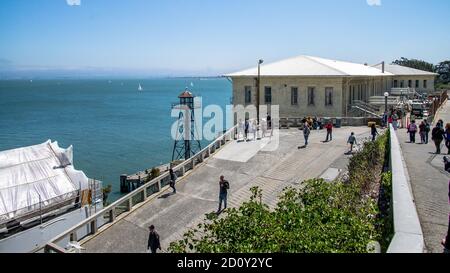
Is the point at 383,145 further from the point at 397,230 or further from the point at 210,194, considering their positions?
the point at 397,230

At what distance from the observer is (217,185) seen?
19547mm

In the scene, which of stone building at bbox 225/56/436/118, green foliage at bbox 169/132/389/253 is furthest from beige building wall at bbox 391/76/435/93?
green foliage at bbox 169/132/389/253

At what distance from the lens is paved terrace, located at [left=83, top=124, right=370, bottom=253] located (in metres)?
15.2

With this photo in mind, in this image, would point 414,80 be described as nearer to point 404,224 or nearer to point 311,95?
point 311,95

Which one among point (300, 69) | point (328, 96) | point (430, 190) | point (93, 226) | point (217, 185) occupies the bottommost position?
point (93, 226)

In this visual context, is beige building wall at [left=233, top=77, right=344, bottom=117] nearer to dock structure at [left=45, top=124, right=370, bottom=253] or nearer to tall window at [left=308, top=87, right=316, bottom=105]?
tall window at [left=308, top=87, right=316, bottom=105]

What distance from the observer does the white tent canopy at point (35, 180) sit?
71.8 feet

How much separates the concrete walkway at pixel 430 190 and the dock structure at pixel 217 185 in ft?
13.4

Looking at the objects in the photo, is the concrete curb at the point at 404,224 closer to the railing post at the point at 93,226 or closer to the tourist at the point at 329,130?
the railing post at the point at 93,226

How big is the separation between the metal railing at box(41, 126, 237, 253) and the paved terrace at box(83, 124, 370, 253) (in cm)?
35

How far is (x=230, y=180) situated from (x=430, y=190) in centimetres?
1018

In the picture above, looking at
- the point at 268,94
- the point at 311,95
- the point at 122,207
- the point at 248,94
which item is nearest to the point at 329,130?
the point at 311,95
